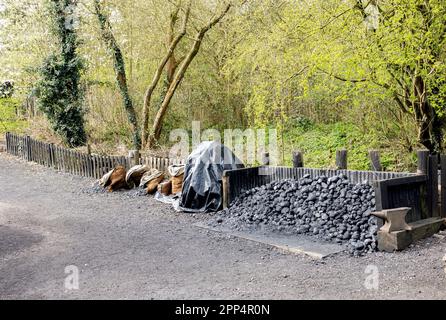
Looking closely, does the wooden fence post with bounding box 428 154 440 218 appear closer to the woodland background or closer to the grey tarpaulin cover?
the woodland background

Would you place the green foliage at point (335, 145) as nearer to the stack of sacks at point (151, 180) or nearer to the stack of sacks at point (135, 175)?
the stack of sacks at point (151, 180)

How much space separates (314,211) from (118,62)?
29.7 feet

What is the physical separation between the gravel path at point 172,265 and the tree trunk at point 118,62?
21.3 ft

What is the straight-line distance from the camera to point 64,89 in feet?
49.9

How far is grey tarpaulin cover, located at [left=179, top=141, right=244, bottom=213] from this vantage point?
8141mm

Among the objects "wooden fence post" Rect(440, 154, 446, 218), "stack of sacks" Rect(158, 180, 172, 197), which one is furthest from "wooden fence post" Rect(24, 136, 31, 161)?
"wooden fence post" Rect(440, 154, 446, 218)

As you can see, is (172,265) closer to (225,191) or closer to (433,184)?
(225,191)

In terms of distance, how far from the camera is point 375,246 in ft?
17.7

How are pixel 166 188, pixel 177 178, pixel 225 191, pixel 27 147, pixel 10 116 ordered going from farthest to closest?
1. pixel 10 116
2. pixel 27 147
3. pixel 166 188
4. pixel 177 178
5. pixel 225 191

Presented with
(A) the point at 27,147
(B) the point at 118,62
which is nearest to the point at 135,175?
(B) the point at 118,62

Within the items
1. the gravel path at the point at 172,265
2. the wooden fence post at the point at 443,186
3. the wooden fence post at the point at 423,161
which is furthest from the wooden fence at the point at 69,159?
the wooden fence post at the point at 443,186

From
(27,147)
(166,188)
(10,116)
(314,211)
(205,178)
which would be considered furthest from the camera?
(10,116)

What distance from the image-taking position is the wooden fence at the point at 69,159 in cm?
1091
